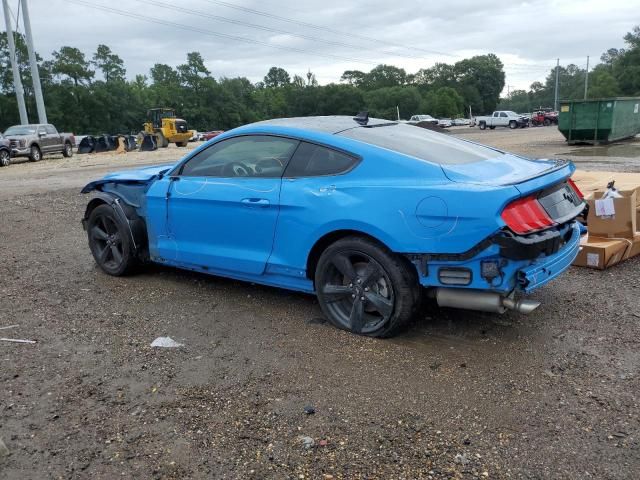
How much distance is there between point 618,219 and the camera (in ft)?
18.0

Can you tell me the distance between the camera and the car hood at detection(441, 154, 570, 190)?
3.66 m

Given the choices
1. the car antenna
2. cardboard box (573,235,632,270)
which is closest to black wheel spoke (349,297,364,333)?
the car antenna

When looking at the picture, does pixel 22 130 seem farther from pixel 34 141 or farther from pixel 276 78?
pixel 276 78

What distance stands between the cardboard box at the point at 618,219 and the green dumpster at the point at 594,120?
66.8 ft

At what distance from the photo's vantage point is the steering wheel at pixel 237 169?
15.4ft

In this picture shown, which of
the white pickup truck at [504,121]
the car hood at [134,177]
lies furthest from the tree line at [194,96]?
the car hood at [134,177]

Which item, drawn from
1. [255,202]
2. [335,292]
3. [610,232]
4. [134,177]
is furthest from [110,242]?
[610,232]

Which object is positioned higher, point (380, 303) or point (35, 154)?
point (35, 154)

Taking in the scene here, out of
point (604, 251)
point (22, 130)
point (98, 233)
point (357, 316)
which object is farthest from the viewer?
point (22, 130)

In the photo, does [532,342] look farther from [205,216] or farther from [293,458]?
[205,216]

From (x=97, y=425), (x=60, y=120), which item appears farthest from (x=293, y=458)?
(x=60, y=120)

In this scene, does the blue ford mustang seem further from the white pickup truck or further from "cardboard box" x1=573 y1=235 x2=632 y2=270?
the white pickup truck

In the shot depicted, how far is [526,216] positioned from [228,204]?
228 cm

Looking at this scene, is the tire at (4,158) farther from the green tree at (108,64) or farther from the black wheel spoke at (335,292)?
the green tree at (108,64)
